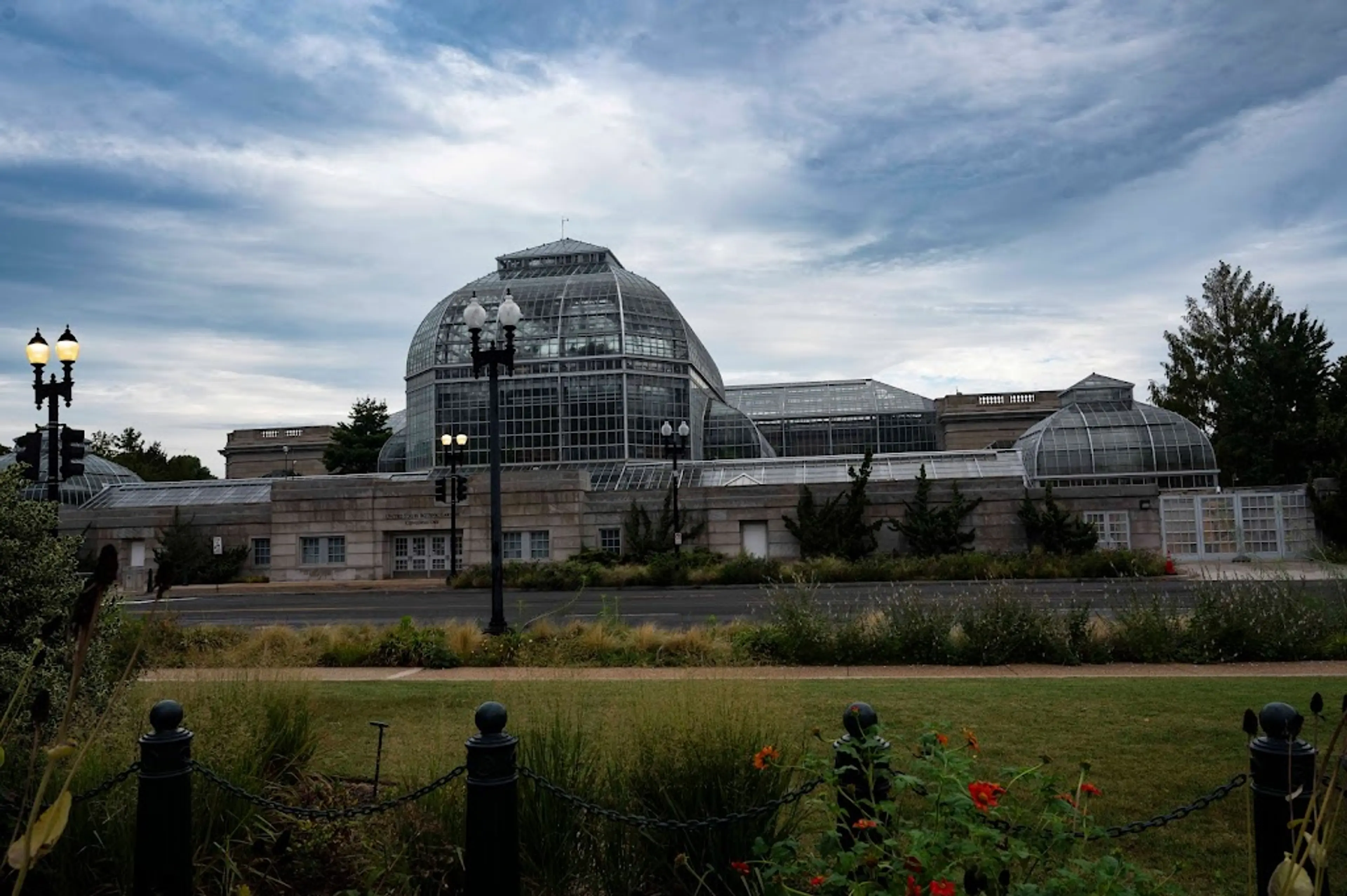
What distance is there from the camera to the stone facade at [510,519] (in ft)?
117

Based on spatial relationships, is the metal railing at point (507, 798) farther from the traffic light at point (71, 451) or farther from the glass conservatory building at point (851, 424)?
the glass conservatory building at point (851, 424)

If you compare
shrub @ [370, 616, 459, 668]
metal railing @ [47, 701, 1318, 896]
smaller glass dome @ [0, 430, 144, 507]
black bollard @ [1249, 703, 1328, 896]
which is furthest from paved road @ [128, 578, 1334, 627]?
smaller glass dome @ [0, 430, 144, 507]

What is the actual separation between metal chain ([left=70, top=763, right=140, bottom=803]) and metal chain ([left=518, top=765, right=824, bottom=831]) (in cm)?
186

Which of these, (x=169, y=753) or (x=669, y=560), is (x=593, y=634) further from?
(x=669, y=560)

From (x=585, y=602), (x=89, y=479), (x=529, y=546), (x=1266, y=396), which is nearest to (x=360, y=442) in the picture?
(x=89, y=479)

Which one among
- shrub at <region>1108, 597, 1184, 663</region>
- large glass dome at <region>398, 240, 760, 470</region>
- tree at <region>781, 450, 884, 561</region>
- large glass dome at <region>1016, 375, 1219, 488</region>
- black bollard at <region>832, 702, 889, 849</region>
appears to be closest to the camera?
black bollard at <region>832, 702, 889, 849</region>

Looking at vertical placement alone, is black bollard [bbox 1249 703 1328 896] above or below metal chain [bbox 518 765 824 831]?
above

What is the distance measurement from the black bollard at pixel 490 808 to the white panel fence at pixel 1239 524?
36648 millimetres

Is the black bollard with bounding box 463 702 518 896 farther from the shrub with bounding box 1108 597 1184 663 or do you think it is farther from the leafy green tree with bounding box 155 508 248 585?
the leafy green tree with bounding box 155 508 248 585

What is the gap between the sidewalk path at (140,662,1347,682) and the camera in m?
11.6

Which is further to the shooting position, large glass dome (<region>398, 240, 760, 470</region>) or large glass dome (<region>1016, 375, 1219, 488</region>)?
large glass dome (<region>398, 240, 760, 470</region>)

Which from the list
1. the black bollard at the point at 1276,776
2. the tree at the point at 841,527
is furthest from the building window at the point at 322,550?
the black bollard at the point at 1276,776

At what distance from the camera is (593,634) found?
15.1 m

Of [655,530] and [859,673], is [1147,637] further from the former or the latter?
[655,530]
